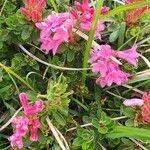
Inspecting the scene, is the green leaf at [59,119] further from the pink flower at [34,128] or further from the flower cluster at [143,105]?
the flower cluster at [143,105]

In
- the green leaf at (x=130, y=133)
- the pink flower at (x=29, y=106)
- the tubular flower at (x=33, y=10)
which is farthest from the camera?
the tubular flower at (x=33, y=10)

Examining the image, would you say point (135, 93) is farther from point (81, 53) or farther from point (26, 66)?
point (26, 66)

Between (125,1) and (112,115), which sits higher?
(125,1)

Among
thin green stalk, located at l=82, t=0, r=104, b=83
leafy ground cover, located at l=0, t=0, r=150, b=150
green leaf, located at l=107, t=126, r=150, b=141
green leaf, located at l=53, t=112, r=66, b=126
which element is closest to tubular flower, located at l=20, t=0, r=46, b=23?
leafy ground cover, located at l=0, t=0, r=150, b=150

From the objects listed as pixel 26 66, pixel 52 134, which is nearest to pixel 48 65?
pixel 26 66

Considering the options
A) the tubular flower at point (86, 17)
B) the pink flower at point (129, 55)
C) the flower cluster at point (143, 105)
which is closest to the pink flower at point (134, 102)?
the flower cluster at point (143, 105)
